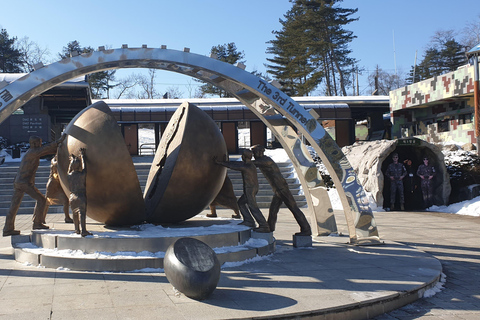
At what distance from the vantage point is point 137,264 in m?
7.25

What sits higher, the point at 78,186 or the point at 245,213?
the point at 78,186

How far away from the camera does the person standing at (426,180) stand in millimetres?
17422

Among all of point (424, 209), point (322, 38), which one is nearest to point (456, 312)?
point (424, 209)

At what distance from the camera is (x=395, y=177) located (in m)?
17.4

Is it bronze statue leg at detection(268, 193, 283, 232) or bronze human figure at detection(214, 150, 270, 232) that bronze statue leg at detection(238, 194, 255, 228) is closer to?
bronze human figure at detection(214, 150, 270, 232)

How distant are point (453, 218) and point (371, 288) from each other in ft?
33.2

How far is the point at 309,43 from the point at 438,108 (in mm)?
19551

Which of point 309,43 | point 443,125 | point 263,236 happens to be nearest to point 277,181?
point 263,236

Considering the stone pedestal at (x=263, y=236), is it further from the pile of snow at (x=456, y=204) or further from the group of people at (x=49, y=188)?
the pile of snow at (x=456, y=204)

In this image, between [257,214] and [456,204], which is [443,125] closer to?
[456,204]

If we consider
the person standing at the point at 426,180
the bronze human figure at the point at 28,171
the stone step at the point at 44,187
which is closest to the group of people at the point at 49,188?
the bronze human figure at the point at 28,171

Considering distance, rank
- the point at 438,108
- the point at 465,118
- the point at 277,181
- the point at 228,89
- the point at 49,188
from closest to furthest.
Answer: the point at 277,181, the point at 49,188, the point at 228,89, the point at 465,118, the point at 438,108

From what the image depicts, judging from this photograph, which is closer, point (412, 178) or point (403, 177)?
point (403, 177)

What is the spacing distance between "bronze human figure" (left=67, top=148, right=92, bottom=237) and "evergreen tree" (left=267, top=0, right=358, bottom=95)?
133 feet
